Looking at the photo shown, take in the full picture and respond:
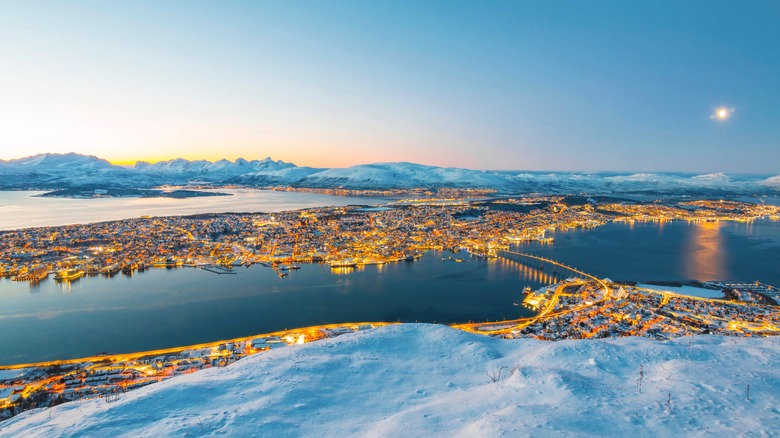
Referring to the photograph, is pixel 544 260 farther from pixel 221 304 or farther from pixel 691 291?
pixel 221 304

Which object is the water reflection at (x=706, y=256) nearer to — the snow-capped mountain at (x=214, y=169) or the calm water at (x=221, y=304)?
the calm water at (x=221, y=304)

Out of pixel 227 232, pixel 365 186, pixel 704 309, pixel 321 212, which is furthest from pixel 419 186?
pixel 704 309

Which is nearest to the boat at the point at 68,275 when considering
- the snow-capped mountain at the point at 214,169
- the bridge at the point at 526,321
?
the bridge at the point at 526,321

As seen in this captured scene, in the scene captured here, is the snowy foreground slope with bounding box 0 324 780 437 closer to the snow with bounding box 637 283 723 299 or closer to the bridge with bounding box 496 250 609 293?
the snow with bounding box 637 283 723 299

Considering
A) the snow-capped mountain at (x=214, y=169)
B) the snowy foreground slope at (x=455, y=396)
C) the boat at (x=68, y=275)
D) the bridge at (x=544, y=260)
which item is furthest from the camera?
the snow-capped mountain at (x=214, y=169)

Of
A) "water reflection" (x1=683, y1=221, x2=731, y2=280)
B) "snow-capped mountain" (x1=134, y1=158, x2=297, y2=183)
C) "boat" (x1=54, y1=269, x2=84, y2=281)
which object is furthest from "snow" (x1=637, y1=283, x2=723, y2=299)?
"snow-capped mountain" (x1=134, y1=158, x2=297, y2=183)

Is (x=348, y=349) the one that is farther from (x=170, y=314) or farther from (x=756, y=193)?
(x=756, y=193)
